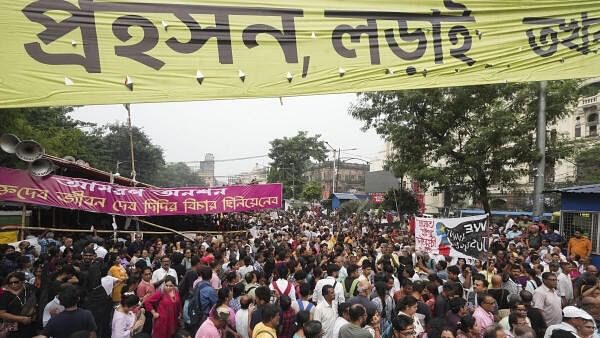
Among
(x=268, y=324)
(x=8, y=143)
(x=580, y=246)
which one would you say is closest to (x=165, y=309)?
(x=268, y=324)

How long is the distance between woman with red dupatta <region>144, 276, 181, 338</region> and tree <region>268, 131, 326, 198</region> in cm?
5745

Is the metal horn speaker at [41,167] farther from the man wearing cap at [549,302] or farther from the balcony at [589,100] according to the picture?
the balcony at [589,100]

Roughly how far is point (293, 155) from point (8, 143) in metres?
55.8

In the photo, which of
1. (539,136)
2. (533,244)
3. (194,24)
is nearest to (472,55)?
(194,24)

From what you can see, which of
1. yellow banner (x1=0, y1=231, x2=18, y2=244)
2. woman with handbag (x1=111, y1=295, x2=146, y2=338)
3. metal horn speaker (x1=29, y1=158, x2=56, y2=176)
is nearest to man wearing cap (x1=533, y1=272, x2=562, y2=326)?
woman with handbag (x1=111, y1=295, x2=146, y2=338)

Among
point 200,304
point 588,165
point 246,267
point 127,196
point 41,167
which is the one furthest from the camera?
point 588,165

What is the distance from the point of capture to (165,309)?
6109mm

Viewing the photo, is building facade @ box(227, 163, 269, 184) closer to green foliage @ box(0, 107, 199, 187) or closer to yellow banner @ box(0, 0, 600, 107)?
green foliage @ box(0, 107, 199, 187)

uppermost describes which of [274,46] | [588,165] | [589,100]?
[589,100]

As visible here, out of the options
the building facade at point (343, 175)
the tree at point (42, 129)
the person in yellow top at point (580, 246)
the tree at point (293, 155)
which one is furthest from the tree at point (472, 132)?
the building facade at point (343, 175)

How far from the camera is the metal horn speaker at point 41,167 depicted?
1104cm

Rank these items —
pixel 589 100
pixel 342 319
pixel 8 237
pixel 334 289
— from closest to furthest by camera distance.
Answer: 1. pixel 342 319
2. pixel 334 289
3. pixel 8 237
4. pixel 589 100

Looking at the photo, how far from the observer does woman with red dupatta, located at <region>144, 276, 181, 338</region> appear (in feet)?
19.8

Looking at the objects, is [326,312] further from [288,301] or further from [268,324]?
[268,324]
